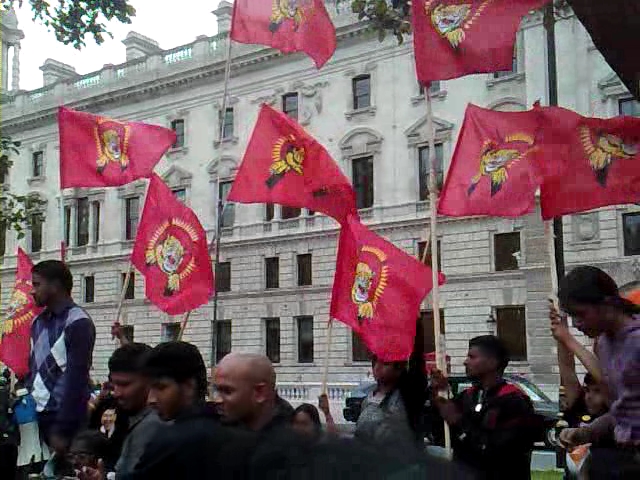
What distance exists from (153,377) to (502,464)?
5.87ft

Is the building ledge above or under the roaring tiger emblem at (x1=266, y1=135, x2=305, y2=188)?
above

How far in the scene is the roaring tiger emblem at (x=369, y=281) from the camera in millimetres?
6887

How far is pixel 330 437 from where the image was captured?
4.29 ft

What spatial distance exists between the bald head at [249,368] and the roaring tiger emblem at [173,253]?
4824 mm

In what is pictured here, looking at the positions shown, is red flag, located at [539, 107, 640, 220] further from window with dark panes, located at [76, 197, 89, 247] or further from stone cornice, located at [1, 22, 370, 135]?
window with dark panes, located at [76, 197, 89, 247]

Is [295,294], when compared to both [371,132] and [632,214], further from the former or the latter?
[632,214]

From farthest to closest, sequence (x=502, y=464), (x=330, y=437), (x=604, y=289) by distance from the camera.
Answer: (x=502, y=464), (x=604, y=289), (x=330, y=437)

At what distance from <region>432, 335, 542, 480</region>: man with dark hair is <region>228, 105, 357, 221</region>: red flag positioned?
119 inches

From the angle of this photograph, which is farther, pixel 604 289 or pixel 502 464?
pixel 502 464

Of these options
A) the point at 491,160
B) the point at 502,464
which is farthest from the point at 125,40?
the point at 502,464

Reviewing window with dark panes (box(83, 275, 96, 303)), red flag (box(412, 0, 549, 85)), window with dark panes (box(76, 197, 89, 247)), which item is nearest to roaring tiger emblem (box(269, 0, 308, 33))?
red flag (box(412, 0, 549, 85))

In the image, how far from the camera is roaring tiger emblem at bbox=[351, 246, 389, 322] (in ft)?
22.6

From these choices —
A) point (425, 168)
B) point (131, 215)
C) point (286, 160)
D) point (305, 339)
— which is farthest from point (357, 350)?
point (286, 160)

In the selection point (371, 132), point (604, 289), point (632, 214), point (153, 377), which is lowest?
point (153, 377)
